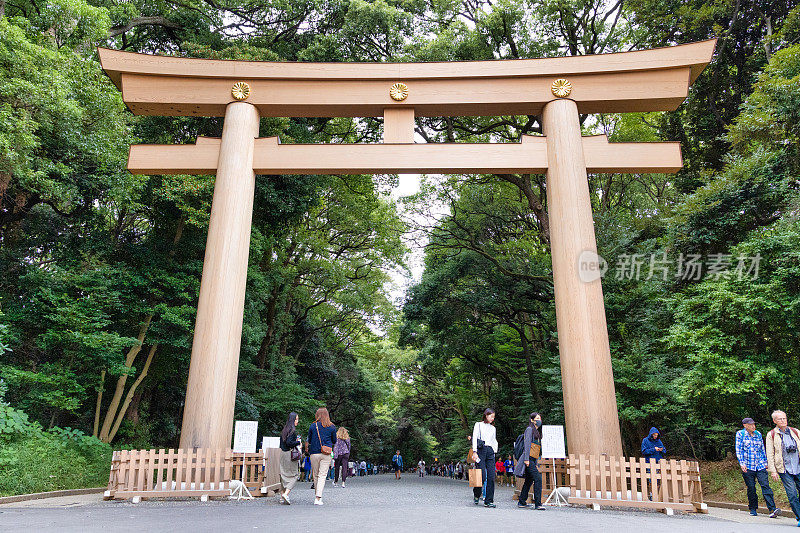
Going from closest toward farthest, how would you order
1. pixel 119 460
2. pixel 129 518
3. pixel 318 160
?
pixel 129 518 < pixel 119 460 < pixel 318 160

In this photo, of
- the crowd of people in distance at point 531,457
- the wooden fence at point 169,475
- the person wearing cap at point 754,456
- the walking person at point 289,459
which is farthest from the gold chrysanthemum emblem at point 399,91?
the person wearing cap at point 754,456

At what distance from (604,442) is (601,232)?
30.3 ft

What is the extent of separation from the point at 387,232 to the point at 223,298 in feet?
49.0

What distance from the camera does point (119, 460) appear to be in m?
7.72

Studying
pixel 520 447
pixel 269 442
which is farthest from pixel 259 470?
pixel 520 447

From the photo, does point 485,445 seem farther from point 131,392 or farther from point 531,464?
point 131,392

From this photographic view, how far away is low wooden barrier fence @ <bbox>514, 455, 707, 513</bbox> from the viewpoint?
736 cm

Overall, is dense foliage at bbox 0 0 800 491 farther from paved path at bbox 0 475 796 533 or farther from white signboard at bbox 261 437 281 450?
white signboard at bbox 261 437 281 450

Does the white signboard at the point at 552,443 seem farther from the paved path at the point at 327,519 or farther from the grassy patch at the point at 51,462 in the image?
the grassy patch at the point at 51,462

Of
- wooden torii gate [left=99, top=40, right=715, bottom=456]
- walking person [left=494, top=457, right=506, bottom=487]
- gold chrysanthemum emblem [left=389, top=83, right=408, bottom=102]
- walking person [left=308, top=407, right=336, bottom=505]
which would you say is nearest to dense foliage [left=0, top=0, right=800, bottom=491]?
walking person [left=494, top=457, right=506, bottom=487]

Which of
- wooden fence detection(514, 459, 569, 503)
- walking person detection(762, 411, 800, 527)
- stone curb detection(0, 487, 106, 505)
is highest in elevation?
walking person detection(762, 411, 800, 527)

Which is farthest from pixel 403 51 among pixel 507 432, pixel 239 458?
pixel 507 432

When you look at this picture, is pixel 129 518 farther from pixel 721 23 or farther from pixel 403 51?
pixel 721 23

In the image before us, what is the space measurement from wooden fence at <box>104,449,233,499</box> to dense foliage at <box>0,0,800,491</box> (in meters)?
2.22
